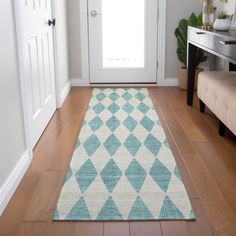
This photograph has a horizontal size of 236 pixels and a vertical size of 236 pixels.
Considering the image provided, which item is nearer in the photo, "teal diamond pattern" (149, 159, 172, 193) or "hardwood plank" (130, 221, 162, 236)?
"hardwood plank" (130, 221, 162, 236)

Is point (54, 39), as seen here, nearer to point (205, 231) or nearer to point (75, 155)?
point (75, 155)

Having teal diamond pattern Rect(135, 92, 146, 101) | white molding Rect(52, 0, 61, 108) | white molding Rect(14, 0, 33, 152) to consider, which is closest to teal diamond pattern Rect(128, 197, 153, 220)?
white molding Rect(14, 0, 33, 152)

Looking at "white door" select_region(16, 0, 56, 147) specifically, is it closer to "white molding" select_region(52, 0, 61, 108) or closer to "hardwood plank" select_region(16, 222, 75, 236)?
"white molding" select_region(52, 0, 61, 108)

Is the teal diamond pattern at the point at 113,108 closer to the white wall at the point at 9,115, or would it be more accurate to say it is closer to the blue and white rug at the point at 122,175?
the blue and white rug at the point at 122,175

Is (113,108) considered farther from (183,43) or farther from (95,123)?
(183,43)

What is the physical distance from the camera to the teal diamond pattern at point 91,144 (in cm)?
259

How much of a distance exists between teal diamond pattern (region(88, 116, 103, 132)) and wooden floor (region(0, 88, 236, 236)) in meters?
0.11

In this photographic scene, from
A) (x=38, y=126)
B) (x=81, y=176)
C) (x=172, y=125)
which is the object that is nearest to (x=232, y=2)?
(x=172, y=125)

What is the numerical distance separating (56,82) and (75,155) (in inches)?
52.3

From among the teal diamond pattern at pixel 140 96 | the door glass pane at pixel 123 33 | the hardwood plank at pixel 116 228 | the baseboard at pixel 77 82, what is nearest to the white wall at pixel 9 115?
the hardwood plank at pixel 116 228

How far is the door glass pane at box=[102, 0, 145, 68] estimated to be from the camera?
450 cm

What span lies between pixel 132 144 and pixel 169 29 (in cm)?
229

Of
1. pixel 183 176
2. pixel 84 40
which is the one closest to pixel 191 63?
pixel 84 40

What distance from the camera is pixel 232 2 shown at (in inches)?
148
